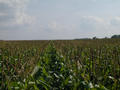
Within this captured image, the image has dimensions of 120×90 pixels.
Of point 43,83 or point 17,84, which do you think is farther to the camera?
point 43,83

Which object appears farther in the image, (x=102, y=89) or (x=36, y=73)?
(x=36, y=73)

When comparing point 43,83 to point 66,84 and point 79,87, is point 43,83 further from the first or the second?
point 79,87

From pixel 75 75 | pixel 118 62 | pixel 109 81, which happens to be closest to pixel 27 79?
pixel 75 75

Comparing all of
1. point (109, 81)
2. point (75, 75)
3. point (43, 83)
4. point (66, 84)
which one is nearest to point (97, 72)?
point (109, 81)

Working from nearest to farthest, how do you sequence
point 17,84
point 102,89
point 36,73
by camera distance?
point 102,89, point 17,84, point 36,73

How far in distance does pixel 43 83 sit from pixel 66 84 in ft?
1.70

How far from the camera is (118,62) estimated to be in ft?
14.3

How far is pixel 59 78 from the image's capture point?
3977 mm

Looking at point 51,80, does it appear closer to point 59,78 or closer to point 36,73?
point 59,78

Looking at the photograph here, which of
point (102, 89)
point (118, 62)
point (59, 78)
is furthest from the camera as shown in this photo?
point (118, 62)

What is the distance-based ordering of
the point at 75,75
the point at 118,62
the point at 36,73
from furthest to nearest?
the point at 36,73
the point at 118,62
the point at 75,75

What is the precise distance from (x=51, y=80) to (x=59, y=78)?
210 millimetres

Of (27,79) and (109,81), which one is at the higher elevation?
(27,79)

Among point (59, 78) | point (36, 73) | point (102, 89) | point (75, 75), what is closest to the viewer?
point (102, 89)
